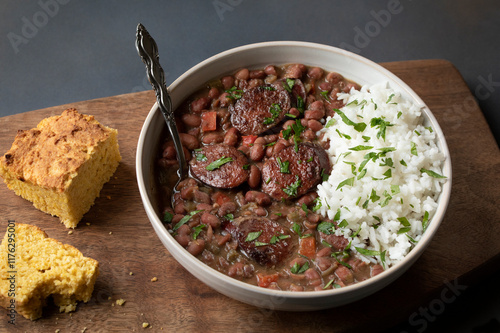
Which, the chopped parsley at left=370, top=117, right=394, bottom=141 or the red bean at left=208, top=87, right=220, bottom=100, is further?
the red bean at left=208, top=87, right=220, bottom=100

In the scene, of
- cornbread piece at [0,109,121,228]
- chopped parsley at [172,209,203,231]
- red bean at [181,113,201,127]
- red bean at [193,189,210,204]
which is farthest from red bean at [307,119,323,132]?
cornbread piece at [0,109,121,228]

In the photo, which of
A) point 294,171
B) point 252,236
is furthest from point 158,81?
point 252,236

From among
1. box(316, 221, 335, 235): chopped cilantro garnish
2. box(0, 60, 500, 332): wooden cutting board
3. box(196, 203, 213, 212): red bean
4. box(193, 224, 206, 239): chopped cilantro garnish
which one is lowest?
box(0, 60, 500, 332): wooden cutting board

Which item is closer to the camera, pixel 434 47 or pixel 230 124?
pixel 230 124

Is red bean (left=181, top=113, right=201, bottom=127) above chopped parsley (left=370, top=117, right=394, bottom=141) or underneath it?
above

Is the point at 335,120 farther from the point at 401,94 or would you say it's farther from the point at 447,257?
the point at 447,257

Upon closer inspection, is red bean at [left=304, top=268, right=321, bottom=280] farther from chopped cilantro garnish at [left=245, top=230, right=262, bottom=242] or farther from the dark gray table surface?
the dark gray table surface

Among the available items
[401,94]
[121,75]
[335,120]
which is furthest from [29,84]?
[401,94]

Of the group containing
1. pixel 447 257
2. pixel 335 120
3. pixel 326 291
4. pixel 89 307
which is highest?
pixel 335 120
